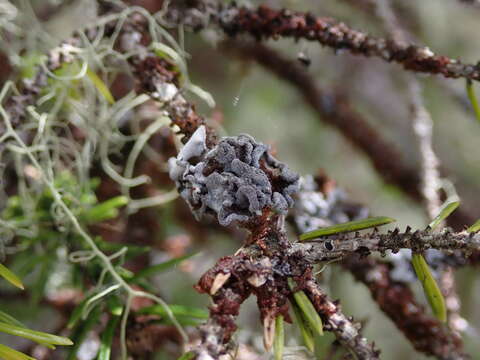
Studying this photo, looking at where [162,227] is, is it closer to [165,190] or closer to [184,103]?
[165,190]

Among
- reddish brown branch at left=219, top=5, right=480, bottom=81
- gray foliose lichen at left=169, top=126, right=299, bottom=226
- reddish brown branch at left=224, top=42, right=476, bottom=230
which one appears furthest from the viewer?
reddish brown branch at left=224, top=42, right=476, bottom=230

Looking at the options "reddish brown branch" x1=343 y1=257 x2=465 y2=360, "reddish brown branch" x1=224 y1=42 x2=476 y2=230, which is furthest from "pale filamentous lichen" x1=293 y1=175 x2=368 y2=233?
"reddish brown branch" x1=224 y1=42 x2=476 y2=230

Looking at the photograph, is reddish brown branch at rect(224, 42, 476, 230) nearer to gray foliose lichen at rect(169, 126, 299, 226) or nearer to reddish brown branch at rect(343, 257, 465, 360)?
reddish brown branch at rect(343, 257, 465, 360)

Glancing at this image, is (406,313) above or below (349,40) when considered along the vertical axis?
below

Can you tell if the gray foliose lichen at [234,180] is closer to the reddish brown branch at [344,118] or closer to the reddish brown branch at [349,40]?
the reddish brown branch at [349,40]

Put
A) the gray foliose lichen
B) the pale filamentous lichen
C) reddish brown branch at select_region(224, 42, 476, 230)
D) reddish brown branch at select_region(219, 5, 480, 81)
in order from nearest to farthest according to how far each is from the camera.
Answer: the gray foliose lichen → reddish brown branch at select_region(219, 5, 480, 81) → the pale filamentous lichen → reddish brown branch at select_region(224, 42, 476, 230)

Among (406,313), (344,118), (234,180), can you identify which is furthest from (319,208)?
(344,118)

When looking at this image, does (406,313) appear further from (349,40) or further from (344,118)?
(344,118)
